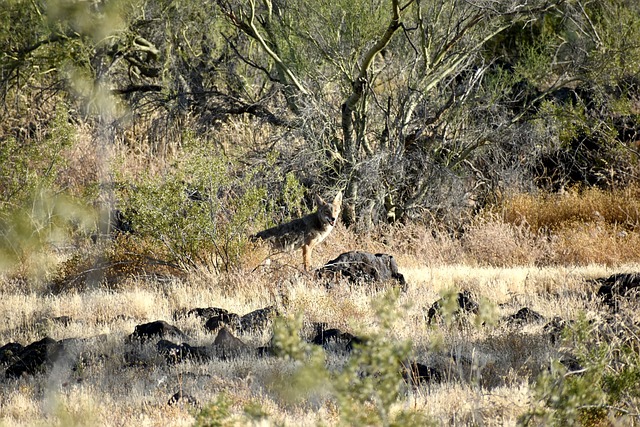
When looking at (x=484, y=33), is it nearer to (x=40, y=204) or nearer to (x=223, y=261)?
(x=223, y=261)

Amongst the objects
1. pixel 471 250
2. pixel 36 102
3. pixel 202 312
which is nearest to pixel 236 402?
pixel 202 312

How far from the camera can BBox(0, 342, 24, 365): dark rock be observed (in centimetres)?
724

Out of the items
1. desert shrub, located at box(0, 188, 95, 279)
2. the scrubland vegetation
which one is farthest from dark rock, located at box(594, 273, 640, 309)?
desert shrub, located at box(0, 188, 95, 279)

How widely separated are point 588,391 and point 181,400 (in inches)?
112

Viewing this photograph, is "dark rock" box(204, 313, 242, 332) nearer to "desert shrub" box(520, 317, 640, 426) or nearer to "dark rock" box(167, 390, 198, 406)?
"dark rock" box(167, 390, 198, 406)

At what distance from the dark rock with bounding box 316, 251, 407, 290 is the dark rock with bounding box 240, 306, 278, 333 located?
5.21ft

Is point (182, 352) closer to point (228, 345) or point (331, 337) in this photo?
point (228, 345)

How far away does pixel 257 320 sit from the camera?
8398 millimetres

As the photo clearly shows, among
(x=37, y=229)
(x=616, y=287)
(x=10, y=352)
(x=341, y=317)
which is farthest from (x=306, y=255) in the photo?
(x=10, y=352)

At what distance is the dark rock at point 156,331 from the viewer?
313 inches

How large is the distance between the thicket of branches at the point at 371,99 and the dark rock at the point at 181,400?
6737 mm

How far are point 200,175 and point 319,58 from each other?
485 centimetres

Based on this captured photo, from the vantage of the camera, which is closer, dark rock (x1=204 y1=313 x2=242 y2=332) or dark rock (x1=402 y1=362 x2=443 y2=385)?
dark rock (x1=402 y1=362 x2=443 y2=385)

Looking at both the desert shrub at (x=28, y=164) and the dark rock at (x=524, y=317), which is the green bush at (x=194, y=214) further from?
the dark rock at (x=524, y=317)
